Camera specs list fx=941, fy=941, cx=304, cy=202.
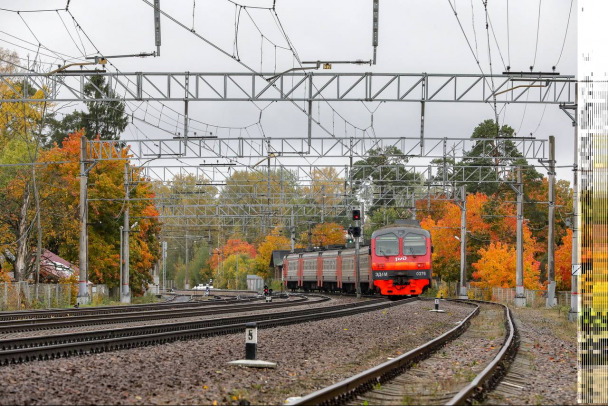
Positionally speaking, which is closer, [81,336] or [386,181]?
[81,336]

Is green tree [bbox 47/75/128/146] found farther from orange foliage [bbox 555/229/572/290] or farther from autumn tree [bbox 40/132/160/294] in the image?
orange foliage [bbox 555/229/572/290]

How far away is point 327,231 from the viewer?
93.4 m

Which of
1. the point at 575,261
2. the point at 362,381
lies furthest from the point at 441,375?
the point at 575,261

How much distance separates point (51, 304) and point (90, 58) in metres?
16.8

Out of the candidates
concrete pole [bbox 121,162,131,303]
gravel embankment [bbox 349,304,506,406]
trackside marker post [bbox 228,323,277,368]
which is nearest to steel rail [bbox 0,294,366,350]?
trackside marker post [bbox 228,323,277,368]

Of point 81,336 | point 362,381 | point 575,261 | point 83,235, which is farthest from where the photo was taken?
point 83,235

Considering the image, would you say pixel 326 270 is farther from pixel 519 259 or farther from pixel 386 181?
pixel 519 259

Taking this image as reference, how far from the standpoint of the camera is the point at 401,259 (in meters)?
44.2

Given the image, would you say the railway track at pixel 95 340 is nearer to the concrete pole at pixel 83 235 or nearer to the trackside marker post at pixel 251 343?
the trackside marker post at pixel 251 343

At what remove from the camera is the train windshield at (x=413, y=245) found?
44.2 m

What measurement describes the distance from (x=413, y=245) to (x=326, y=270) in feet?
62.1

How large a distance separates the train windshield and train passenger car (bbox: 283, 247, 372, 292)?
414 cm

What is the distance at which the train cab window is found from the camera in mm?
44344

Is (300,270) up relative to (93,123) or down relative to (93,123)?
down
